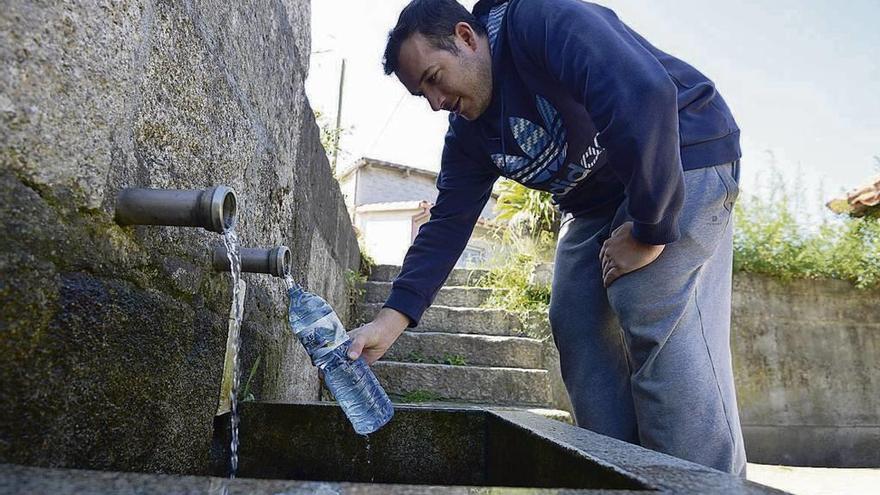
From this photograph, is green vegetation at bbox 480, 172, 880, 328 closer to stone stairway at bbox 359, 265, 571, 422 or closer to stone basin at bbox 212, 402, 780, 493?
stone stairway at bbox 359, 265, 571, 422

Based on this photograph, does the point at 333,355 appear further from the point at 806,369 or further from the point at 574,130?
the point at 806,369

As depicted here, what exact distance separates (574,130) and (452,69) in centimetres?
35

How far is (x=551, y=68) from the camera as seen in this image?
1.47 metres

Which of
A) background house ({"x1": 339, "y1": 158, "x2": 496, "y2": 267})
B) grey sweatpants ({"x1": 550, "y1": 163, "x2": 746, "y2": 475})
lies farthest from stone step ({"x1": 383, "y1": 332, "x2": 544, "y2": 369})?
background house ({"x1": 339, "y1": 158, "x2": 496, "y2": 267})

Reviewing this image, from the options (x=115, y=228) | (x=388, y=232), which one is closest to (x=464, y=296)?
(x=115, y=228)

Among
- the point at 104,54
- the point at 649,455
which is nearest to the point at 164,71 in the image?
the point at 104,54

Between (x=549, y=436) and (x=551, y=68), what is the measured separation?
82 centimetres

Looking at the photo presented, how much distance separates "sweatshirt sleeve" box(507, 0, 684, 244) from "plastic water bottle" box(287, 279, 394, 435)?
2.52ft

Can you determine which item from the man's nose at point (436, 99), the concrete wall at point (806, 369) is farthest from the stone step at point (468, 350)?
the man's nose at point (436, 99)

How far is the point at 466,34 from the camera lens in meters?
1.66

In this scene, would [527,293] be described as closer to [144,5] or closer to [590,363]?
[590,363]

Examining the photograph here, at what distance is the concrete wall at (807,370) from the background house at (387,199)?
46.2 ft

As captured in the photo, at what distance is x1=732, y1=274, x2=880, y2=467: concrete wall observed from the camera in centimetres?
472

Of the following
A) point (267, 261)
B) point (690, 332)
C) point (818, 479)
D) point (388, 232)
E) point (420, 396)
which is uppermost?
point (388, 232)
